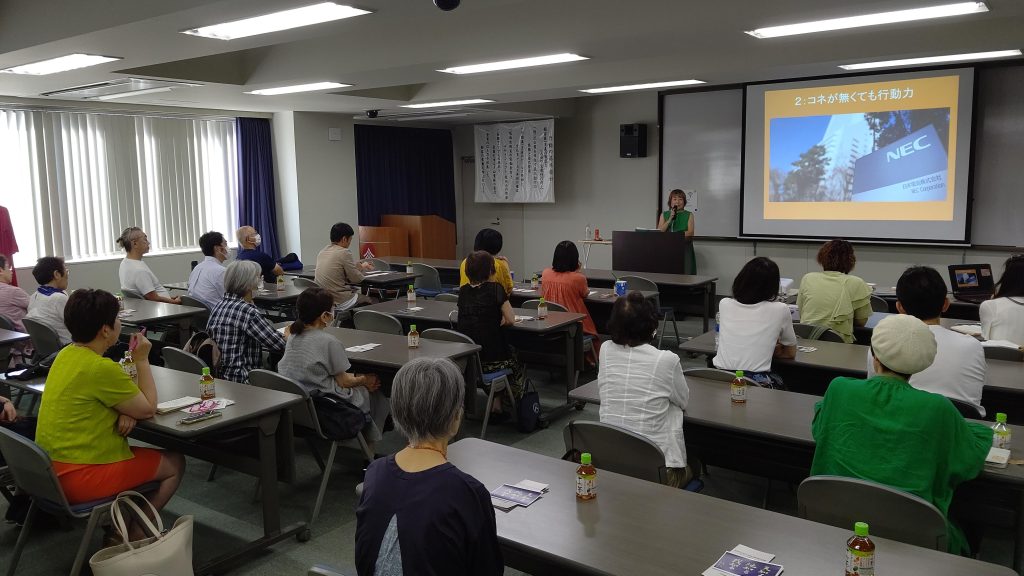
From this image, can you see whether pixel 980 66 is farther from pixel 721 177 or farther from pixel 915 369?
pixel 915 369

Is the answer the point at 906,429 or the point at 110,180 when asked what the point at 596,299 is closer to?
the point at 906,429

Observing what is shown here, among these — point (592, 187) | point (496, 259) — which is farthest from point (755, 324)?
point (592, 187)

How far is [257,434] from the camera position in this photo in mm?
3486

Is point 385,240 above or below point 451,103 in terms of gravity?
below

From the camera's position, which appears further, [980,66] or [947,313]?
[980,66]

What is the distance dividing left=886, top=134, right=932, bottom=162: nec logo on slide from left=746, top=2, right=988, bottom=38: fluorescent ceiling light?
12.2 feet

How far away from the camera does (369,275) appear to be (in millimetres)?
7910

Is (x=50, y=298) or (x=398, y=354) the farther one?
(x=50, y=298)

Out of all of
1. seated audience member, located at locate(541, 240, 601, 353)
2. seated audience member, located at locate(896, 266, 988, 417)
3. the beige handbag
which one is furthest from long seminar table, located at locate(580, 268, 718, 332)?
the beige handbag

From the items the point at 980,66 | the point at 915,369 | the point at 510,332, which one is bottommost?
the point at 510,332

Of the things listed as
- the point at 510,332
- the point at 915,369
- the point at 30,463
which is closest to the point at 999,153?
the point at 510,332

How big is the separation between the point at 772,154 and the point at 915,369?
727cm

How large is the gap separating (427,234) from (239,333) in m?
7.53

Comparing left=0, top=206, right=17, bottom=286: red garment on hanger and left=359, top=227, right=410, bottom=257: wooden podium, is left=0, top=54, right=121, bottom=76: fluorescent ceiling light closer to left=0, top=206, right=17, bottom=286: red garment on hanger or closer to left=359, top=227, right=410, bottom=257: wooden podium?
left=0, top=206, right=17, bottom=286: red garment on hanger
